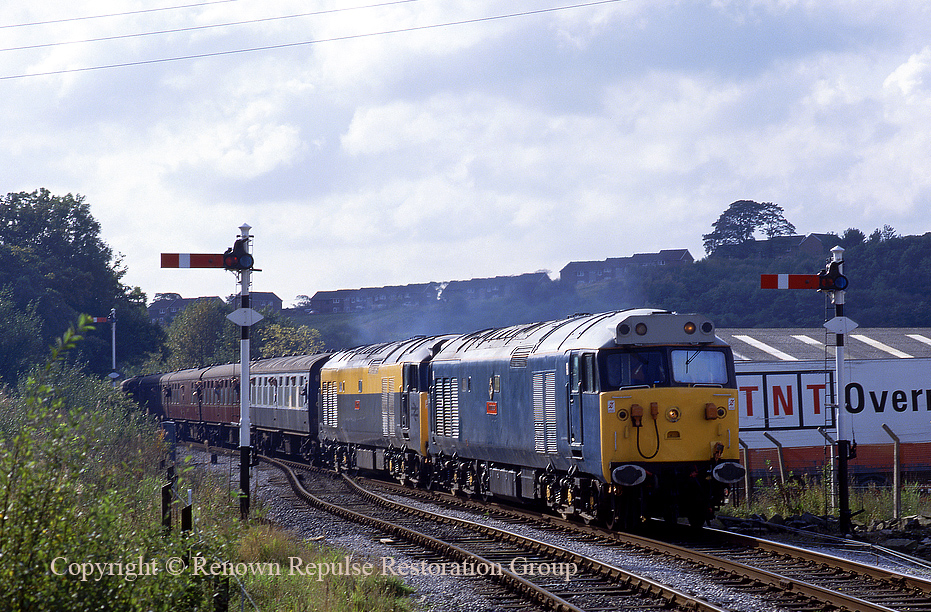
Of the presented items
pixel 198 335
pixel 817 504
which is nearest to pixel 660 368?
pixel 817 504

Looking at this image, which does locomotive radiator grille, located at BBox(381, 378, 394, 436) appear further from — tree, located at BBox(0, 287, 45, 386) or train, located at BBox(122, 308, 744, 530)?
tree, located at BBox(0, 287, 45, 386)

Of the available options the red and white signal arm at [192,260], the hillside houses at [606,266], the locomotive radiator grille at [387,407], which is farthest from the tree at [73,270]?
the hillside houses at [606,266]

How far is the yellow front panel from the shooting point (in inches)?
523

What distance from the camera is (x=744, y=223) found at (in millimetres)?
119125

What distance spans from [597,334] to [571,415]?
1310 millimetres

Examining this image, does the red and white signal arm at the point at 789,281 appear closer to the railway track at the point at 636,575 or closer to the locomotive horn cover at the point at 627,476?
the locomotive horn cover at the point at 627,476

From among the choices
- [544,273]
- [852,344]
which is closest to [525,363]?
[852,344]

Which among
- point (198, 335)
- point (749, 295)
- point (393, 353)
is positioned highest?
point (749, 295)

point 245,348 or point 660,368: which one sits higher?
point 245,348

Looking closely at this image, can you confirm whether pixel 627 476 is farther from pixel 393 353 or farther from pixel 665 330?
pixel 393 353

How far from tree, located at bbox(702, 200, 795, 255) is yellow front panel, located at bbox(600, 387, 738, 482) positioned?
107558mm

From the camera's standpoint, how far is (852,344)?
2908 cm

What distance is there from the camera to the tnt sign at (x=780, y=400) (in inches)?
1022

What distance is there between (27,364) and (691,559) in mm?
38157
